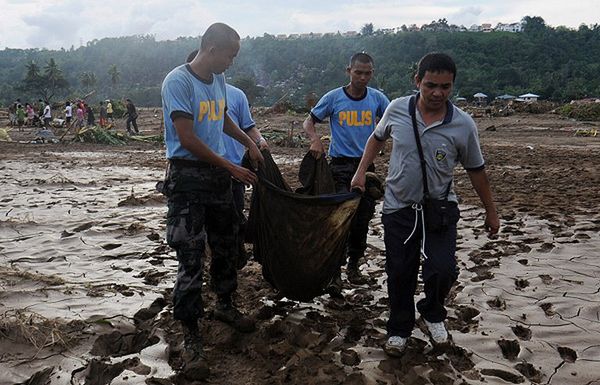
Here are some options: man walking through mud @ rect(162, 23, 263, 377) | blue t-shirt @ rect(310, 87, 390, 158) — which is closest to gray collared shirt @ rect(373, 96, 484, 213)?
man walking through mud @ rect(162, 23, 263, 377)

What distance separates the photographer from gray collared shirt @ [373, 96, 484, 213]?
2607 millimetres

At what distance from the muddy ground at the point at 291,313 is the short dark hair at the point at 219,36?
1.62m

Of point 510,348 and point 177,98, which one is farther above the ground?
point 177,98

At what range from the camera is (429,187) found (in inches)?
105

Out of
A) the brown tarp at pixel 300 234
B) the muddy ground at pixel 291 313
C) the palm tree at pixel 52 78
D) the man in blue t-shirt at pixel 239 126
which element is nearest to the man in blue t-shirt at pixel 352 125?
the man in blue t-shirt at pixel 239 126

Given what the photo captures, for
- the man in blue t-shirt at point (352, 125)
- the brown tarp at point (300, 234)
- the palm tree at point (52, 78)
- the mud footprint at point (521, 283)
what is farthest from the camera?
the palm tree at point (52, 78)

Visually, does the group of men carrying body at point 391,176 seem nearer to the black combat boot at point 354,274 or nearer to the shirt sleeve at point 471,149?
the shirt sleeve at point 471,149

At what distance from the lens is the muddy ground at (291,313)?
2.56 metres

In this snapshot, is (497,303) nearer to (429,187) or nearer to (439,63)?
(429,187)

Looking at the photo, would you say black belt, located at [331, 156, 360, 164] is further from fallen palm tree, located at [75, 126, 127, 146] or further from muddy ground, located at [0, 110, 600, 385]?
fallen palm tree, located at [75, 126, 127, 146]

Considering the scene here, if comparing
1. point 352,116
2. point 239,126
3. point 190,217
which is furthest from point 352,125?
point 190,217

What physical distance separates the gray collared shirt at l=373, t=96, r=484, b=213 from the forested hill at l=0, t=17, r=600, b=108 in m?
46.7

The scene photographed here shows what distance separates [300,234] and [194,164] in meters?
0.78

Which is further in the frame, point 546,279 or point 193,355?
point 546,279
